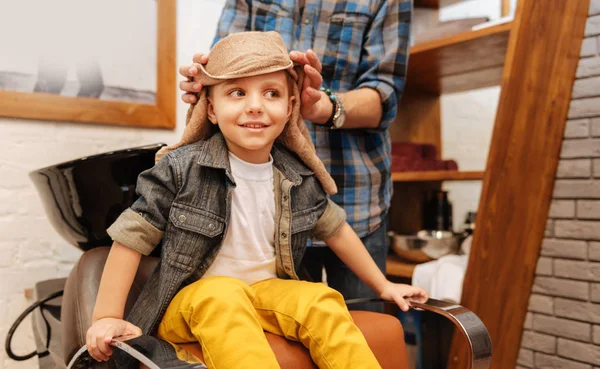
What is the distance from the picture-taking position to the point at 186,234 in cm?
94

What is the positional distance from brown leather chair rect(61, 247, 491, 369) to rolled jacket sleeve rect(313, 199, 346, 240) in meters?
0.18

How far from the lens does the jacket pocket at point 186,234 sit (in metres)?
0.94

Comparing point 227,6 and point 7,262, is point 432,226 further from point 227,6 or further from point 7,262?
point 7,262

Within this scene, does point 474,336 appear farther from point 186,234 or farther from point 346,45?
point 346,45

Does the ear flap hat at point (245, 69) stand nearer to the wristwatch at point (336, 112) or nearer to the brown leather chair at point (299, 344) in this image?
the wristwatch at point (336, 112)

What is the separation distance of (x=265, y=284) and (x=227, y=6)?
762 millimetres

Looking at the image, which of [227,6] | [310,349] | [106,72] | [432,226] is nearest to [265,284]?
[310,349]

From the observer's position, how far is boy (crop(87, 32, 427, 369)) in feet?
2.79

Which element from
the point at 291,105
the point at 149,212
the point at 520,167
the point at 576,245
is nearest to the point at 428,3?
the point at 520,167

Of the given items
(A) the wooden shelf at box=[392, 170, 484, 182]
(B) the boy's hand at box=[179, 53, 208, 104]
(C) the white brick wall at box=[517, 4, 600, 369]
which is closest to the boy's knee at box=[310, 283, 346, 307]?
(B) the boy's hand at box=[179, 53, 208, 104]

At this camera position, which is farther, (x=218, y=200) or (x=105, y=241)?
(x=105, y=241)

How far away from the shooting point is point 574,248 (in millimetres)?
1552

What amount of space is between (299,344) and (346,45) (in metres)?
0.77

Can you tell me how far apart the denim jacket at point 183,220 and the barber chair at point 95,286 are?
12 cm
